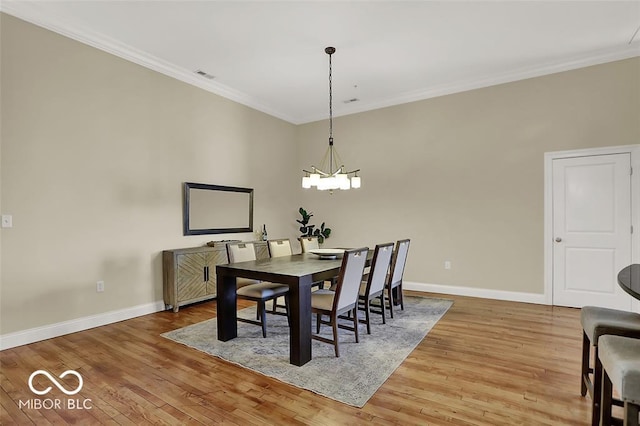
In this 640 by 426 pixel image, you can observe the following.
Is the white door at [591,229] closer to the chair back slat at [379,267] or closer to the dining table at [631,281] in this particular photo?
the dining table at [631,281]

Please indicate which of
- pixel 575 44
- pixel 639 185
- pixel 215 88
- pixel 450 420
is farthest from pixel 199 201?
pixel 639 185

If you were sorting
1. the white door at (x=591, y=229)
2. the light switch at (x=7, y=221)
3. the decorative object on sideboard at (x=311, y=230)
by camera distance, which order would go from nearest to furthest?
1. the light switch at (x=7, y=221)
2. the white door at (x=591, y=229)
3. the decorative object on sideboard at (x=311, y=230)

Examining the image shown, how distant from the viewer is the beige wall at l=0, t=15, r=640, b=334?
3.28 meters

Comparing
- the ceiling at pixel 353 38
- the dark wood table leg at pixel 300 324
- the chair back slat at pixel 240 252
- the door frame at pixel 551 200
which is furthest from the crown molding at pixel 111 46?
the door frame at pixel 551 200

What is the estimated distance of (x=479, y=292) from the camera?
4938 mm

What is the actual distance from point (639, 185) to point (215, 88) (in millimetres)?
5676

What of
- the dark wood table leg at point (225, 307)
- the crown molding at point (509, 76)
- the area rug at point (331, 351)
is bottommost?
the area rug at point (331, 351)

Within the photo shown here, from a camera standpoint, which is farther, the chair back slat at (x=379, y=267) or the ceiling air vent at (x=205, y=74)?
the ceiling air vent at (x=205, y=74)

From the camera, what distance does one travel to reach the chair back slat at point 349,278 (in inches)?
111

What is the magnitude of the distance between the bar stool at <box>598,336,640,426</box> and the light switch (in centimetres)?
446

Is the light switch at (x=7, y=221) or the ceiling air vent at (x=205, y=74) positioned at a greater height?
the ceiling air vent at (x=205, y=74)

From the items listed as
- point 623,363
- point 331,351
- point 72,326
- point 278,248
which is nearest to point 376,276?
point 331,351

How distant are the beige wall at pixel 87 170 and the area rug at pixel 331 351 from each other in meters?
1.15

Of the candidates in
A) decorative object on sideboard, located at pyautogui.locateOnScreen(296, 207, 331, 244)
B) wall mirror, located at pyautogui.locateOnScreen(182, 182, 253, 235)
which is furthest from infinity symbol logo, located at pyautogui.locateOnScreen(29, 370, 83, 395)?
decorative object on sideboard, located at pyautogui.locateOnScreen(296, 207, 331, 244)
